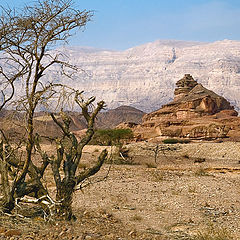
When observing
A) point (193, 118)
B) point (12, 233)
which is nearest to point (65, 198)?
point (12, 233)

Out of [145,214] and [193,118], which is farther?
[193,118]

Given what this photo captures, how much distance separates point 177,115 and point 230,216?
3863 centimetres

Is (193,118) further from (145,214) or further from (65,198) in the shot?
(65,198)

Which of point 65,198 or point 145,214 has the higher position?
point 65,198

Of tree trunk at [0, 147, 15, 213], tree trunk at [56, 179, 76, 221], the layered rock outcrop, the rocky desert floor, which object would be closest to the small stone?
the rocky desert floor

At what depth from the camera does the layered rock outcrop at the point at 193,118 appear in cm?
3953

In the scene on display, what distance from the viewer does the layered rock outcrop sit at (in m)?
39.5

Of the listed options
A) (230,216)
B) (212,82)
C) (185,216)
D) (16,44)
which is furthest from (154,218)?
(212,82)

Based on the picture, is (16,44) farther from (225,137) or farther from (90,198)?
(225,137)

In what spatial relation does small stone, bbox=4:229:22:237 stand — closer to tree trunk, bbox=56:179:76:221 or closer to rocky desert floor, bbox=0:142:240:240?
rocky desert floor, bbox=0:142:240:240

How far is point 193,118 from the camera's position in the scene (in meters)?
44.0

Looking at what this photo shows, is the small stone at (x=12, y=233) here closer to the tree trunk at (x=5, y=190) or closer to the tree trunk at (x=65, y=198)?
the tree trunk at (x=5, y=190)

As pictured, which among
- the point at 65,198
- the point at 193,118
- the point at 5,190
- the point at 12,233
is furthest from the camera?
the point at 193,118

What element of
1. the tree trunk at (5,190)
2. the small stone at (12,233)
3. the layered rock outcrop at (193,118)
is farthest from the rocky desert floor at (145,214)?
the layered rock outcrop at (193,118)
